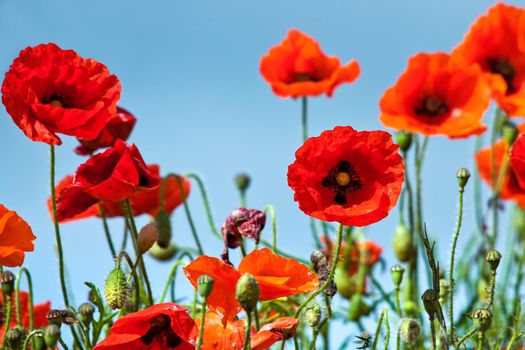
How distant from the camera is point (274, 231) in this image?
2.21m

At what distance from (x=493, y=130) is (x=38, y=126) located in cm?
170

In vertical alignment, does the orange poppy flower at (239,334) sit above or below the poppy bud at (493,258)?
below

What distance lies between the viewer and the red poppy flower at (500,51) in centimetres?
311

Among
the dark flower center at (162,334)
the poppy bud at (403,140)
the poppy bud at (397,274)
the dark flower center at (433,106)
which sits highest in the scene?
the dark flower center at (433,106)

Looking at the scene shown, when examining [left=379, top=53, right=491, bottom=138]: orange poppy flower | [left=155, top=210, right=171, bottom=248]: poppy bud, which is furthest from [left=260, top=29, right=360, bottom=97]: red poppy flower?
[left=155, top=210, right=171, bottom=248]: poppy bud

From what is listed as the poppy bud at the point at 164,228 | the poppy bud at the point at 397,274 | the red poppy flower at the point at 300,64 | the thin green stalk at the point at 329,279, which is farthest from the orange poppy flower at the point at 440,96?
the thin green stalk at the point at 329,279

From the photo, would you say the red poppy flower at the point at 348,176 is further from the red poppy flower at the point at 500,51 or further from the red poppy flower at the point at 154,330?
the red poppy flower at the point at 500,51

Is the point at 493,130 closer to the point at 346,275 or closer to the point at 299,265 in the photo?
the point at 346,275

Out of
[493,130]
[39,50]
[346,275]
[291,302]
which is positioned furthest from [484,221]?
[39,50]

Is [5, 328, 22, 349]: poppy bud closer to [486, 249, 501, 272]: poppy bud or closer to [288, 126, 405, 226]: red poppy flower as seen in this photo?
[288, 126, 405, 226]: red poppy flower

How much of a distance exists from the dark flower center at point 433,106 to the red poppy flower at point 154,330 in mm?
1547

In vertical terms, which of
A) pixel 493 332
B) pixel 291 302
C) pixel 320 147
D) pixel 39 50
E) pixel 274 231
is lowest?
pixel 493 332

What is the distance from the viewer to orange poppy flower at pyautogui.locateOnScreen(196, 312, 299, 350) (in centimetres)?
168

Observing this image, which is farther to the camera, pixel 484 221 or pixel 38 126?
pixel 484 221
